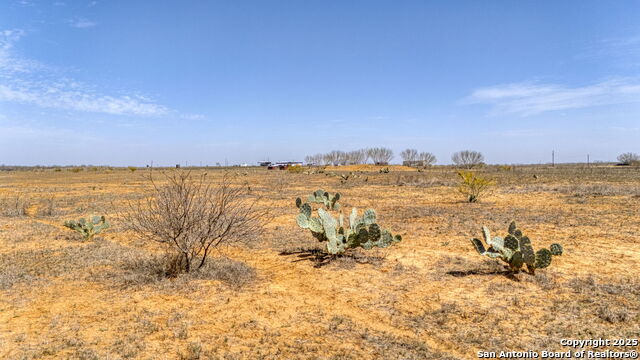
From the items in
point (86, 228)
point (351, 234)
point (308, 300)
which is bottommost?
point (308, 300)

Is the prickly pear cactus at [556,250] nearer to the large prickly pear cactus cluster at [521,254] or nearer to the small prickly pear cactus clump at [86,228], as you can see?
the large prickly pear cactus cluster at [521,254]

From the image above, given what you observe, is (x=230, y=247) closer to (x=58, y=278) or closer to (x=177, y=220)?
(x=177, y=220)

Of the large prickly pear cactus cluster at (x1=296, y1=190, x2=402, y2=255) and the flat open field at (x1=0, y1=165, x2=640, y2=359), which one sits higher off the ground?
the large prickly pear cactus cluster at (x1=296, y1=190, x2=402, y2=255)

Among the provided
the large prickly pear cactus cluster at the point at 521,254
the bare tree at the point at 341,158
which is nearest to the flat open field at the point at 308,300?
the large prickly pear cactus cluster at the point at 521,254

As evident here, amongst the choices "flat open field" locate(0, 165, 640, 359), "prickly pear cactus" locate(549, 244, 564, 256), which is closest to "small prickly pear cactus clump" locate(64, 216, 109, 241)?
"flat open field" locate(0, 165, 640, 359)

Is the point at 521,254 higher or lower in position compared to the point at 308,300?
higher

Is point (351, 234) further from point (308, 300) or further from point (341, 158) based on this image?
point (341, 158)

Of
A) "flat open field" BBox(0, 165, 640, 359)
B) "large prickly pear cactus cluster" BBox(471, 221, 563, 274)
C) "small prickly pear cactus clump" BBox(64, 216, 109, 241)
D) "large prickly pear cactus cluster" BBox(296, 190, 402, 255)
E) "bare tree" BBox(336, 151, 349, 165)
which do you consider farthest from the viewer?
"bare tree" BBox(336, 151, 349, 165)

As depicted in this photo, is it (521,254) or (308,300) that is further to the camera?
(521,254)

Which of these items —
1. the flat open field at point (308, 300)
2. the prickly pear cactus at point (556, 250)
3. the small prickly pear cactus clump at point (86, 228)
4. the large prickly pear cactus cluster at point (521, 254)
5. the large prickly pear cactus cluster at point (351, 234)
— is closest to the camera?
the flat open field at point (308, 300)

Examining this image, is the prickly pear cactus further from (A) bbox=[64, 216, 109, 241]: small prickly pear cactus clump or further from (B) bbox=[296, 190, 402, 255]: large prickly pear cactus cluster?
A: (A) bbox=[64, 216, 109, 241]: small prickly pear cactus clump

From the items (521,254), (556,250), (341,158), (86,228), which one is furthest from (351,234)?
(341,158)

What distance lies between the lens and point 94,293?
5.28 meters

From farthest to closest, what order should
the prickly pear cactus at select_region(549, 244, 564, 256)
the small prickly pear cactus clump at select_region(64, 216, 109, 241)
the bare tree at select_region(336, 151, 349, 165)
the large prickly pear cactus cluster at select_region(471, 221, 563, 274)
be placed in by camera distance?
1. the bare tree at select_region(336, 151, 349, 165)
2. the small prickly pear cactus clump at select_region(64, 216, 109, 241)
3. the prickly pear cactus at select_region(549, 244, 564, 256)
4. the large prickly pear cactus cluster at select_region(471, 221, 563, 274)
